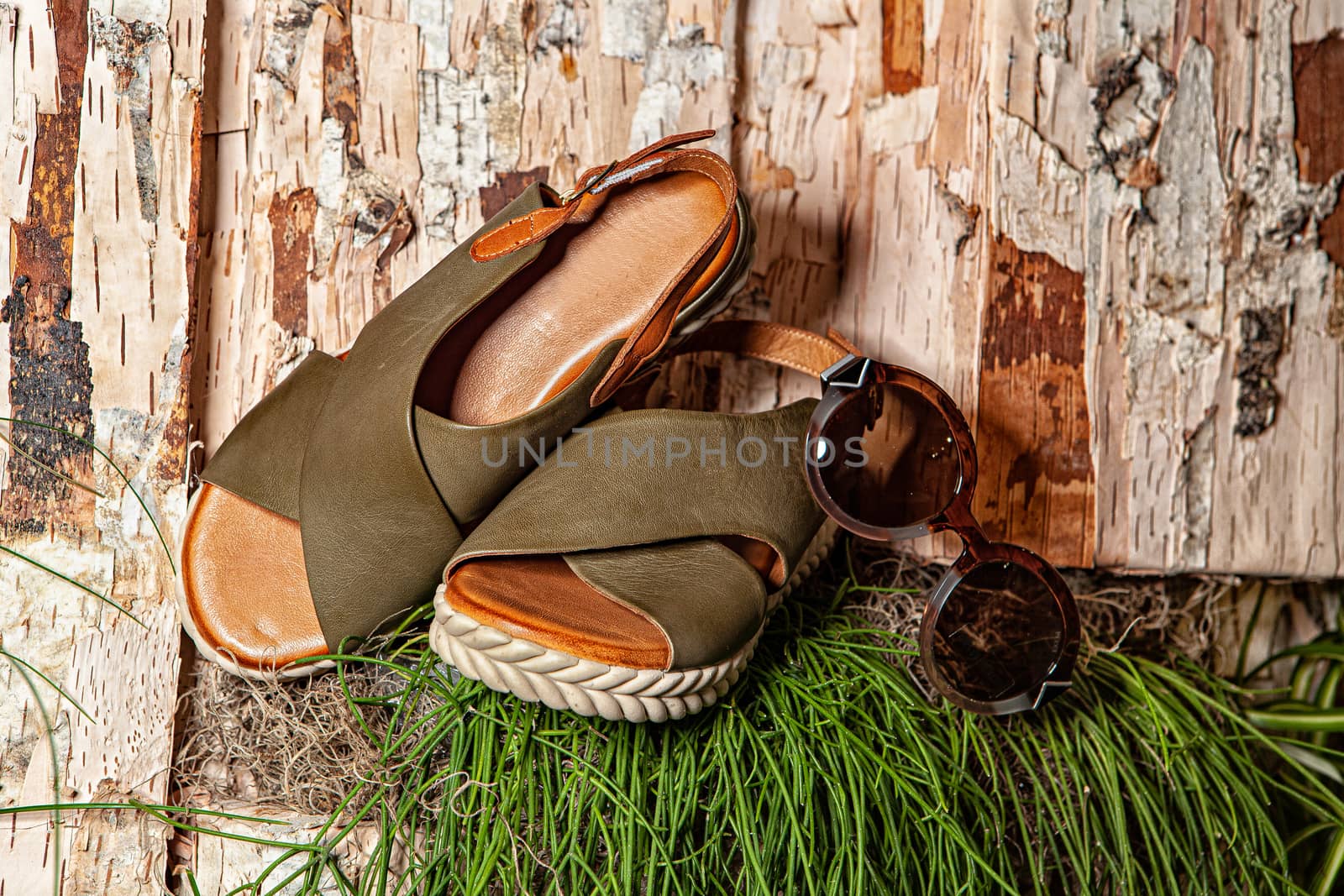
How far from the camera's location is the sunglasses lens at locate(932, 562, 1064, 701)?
1.00 meters

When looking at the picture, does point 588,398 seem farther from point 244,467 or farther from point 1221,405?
point 1221,405

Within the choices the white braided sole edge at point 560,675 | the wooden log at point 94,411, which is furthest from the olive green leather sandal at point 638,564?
the wooden log at point 94,411

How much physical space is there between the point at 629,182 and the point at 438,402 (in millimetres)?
342

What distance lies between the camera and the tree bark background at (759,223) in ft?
3.26

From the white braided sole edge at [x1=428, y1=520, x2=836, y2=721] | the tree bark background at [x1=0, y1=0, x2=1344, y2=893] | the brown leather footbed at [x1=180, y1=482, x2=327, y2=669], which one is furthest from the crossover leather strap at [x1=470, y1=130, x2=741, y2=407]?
the brown leather footbed at [x1=180, y1=482, x2=327, y2=669]

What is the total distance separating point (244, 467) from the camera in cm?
97

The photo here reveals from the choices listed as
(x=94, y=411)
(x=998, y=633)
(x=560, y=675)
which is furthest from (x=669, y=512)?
(x=94, y=411)

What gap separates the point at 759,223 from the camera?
1.20 m

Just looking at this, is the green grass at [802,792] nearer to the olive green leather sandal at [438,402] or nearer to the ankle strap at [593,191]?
the olive green leather sandal at [438,402]

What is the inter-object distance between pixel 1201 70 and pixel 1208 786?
38.0 inches

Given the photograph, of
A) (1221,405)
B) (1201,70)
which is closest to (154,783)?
(1221,405)

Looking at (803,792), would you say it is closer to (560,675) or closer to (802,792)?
(802,792)

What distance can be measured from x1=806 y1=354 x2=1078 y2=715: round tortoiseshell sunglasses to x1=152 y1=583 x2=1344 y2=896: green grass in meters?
0.07

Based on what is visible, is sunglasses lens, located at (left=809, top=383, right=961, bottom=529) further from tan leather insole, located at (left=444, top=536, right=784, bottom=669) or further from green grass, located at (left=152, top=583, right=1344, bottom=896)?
tan leather insole, located at (left=444, top=536, right=784, bottom=669)
